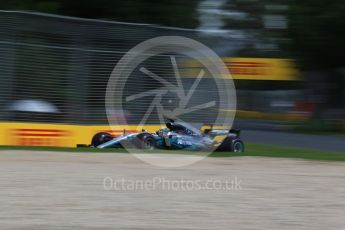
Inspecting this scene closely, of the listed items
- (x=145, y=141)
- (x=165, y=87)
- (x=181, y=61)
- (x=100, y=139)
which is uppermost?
(x=181, y=61)

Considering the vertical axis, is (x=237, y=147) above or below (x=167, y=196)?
below

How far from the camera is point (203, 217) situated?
773 cm

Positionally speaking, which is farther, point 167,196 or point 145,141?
point 145,141

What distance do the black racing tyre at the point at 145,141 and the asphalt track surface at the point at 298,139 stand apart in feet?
24.5

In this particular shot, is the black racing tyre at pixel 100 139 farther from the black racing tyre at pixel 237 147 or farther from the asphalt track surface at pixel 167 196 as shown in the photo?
the asphalt track surface at pixel 167 196

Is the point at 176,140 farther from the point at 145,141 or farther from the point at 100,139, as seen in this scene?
the point at 100,139

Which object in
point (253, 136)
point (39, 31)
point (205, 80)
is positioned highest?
point (39, 31)

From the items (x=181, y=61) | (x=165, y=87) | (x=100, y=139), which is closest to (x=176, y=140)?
(x=100, y=139)

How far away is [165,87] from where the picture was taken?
1767cm

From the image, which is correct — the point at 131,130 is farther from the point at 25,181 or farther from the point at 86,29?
the point at 25,181

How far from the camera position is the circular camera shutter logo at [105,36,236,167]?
17.2 m

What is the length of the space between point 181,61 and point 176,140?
3157 millimetres

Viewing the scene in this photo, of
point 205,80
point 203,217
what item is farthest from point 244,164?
point 205,80

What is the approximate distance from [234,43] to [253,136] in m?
10.6
